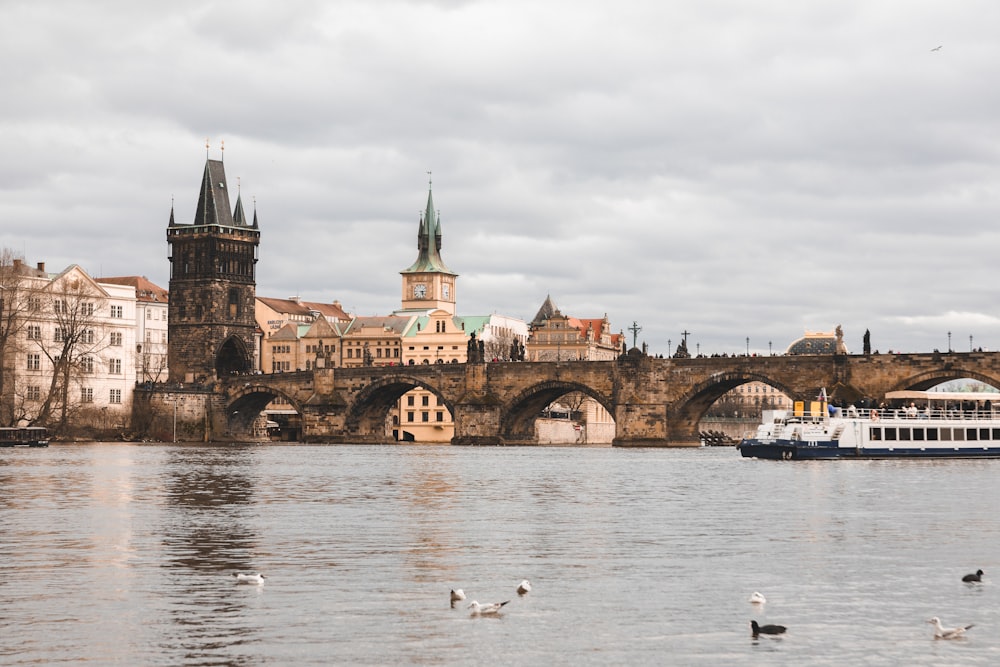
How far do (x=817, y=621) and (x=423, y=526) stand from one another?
46.0 ft

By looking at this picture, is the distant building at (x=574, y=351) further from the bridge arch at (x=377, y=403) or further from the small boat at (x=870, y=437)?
the small boat at (x=870, y=437)

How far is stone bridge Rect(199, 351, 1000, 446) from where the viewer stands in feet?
301

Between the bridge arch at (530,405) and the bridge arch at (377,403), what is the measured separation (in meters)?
4.85

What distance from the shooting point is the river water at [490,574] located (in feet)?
56.2

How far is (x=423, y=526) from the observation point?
3195 centimetres

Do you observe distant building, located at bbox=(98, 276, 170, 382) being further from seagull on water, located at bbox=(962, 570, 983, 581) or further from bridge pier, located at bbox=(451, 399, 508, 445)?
seagull on water, located at bbox=(962, 570, 983, 581)

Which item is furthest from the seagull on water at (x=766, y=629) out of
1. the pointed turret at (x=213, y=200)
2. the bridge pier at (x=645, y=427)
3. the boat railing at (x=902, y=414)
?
the pointed turret at (x=213, y=200)

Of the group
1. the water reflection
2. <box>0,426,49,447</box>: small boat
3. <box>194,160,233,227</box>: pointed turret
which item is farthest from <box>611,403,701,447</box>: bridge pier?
the water reflection

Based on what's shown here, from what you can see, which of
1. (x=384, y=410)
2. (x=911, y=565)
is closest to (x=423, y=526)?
(x=911, y=565)

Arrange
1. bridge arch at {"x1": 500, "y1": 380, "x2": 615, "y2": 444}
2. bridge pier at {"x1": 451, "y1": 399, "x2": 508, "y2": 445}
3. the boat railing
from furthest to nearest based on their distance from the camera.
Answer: bridge pier at {"x1": 451, "y1": 399, "x2": 508, "y2": 445} → bridge arch at {"x1": 500, "y1": 380, "x2": 615, "y2": 444} → the boat railing

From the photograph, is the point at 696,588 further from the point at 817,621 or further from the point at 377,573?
the point at 377,573

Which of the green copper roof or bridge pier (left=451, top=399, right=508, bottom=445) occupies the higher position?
the green copper roof

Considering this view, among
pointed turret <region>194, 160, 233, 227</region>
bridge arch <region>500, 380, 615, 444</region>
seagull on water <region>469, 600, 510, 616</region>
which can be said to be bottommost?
seagull on water <region>469, 600, 510, 616</region>

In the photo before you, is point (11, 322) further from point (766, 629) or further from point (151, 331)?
point (766, 629)
